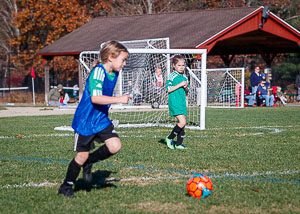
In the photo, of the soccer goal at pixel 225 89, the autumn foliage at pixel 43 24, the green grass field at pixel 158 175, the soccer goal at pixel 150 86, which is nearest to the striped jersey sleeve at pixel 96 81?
the green grass field at pixel 158 175

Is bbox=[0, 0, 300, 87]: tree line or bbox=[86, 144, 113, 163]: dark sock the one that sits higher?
bbox=[0, 0, 300, 87]: tree line

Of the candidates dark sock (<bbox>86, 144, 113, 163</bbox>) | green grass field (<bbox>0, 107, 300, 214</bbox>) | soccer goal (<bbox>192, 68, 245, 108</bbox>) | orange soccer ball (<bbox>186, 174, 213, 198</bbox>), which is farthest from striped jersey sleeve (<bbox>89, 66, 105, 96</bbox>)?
soccer goal (<bbox>192, 68, 245, 108</bbox>)

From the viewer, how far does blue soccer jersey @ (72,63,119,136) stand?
5.04 m

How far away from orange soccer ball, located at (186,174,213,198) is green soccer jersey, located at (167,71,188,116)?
387 cm

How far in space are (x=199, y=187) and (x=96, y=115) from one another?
130 centimetres

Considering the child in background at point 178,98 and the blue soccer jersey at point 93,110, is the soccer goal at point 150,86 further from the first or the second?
the blue soccer jersey at point 93,110

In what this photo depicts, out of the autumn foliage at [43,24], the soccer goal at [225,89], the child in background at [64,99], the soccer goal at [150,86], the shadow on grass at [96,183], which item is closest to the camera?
the shadow on grass at [96,183]

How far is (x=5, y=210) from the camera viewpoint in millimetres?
4543

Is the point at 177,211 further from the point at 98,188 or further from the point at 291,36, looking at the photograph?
the point at 291,36

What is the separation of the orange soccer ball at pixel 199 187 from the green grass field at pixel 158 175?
0.22 ft

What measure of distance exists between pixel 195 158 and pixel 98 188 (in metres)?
2.26

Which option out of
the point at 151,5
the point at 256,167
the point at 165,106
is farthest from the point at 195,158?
the point at 151,5

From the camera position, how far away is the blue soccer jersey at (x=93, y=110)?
5.04 meters

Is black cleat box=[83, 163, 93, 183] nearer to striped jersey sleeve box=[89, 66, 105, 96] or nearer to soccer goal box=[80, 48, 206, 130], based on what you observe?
striped jersey sleeve box=[89, 66, 105, 96]
